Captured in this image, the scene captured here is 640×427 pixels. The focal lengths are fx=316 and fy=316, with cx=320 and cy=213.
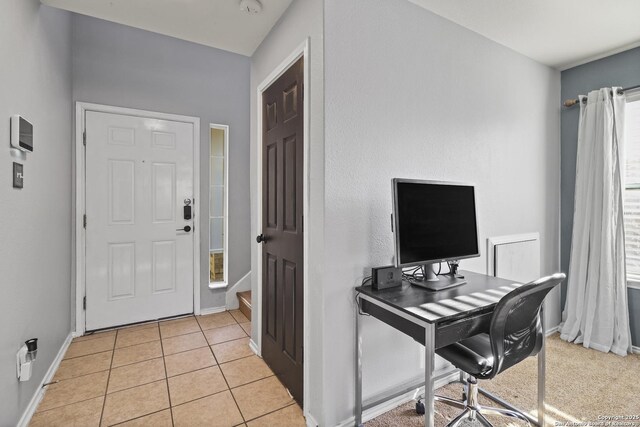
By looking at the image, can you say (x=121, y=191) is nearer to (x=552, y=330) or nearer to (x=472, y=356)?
(x=472, y=356)

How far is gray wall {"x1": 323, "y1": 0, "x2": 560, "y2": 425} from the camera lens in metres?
1.68

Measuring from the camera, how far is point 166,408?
72.4 inches

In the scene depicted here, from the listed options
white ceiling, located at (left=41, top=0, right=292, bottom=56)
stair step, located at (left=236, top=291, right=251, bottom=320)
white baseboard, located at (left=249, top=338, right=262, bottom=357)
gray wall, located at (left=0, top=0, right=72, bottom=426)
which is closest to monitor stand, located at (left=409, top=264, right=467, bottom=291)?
white baseboard, located at (left=249, top=338, right=262, bottom=357)

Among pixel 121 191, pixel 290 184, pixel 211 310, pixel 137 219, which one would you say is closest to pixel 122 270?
pixel 137 219

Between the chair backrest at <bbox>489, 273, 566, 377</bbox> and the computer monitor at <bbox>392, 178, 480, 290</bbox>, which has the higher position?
the computer monitor at <bbox>392, 178, 480, 290</bbox>

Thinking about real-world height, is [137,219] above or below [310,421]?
above

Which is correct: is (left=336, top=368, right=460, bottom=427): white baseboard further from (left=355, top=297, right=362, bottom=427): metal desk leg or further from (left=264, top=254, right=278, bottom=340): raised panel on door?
(left=264, top=254, right=278, bottom=340): raised panel on door

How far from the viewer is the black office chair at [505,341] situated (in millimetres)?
1372

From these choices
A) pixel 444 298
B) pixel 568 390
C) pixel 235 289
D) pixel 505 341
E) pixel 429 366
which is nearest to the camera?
pixel 429 366

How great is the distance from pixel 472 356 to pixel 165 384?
1.89 m

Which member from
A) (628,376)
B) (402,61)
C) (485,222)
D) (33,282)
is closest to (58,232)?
(33,282)

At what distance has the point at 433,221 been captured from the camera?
1775 millimetres

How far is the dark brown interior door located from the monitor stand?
69cm

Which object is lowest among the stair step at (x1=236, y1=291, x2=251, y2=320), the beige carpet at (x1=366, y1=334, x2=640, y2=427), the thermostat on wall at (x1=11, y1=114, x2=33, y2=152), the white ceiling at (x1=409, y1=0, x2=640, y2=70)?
the beige carpet at (x1=366, y1=334, x2=640, y2=427)
